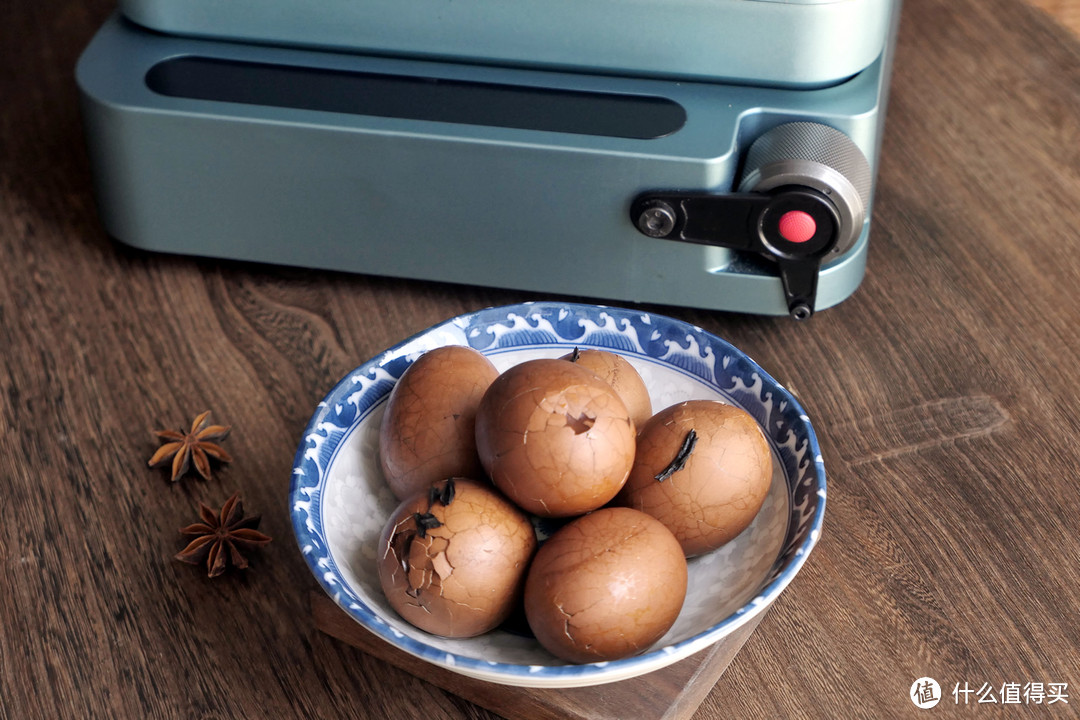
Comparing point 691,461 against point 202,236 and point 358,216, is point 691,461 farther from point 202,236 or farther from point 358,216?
point 202,236

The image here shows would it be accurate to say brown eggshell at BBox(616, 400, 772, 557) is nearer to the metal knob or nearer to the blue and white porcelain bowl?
the blue and white porcelain bowl

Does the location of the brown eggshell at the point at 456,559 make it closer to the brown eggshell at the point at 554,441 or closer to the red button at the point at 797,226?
the brown eggshell at the point at 554,441

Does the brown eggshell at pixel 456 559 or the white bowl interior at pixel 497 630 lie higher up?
the brown eggshell at pixel 456 559

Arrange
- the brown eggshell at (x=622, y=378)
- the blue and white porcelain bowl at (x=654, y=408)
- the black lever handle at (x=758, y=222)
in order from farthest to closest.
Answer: the black lever handle at (x=758, y=222)
the brown eggshell at (x=622, y=378)
the blue and white porcelain bowl at (x=654, y=408)

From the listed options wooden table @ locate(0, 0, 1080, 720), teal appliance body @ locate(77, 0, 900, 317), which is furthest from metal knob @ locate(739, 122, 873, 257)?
wooden table @ locate(0, 0, 1080, 720)

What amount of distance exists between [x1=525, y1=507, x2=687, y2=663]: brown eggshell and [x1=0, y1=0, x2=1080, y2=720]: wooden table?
4.3 inches

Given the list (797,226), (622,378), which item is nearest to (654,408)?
(622,378)

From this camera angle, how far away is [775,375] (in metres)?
0.75

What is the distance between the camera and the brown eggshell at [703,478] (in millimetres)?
517

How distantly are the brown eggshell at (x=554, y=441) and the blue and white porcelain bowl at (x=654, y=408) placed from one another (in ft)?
0.25

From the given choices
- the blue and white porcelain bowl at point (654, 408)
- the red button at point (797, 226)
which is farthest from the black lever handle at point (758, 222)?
the blue and white porcelain bowl at point (654, 408)

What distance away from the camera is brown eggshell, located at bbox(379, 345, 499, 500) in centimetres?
54

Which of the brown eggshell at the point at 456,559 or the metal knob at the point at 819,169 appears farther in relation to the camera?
the metal knob at the point at 819,169

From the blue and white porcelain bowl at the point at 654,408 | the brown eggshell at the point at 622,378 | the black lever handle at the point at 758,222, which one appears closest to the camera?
the blue and white porcelain bowl at the point at 654,408
